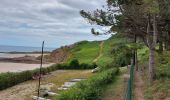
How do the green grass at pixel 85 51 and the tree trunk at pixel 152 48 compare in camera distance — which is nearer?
the tree trunk at pixel 152 48

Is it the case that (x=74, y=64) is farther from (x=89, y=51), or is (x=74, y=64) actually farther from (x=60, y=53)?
(x=60, y=53)

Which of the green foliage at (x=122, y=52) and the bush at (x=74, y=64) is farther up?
the green foliage at (x=122, y=52)

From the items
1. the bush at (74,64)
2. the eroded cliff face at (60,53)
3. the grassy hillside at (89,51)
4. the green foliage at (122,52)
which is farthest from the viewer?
the eroded cliff face at (60,53)

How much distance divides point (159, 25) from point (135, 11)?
2.15 metres

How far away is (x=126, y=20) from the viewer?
2788 centimetres

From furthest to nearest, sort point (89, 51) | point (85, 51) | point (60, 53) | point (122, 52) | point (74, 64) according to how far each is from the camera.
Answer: point (60, 53) < point (89, 51) < point (85, 51) < point (74, 64) < point (122, 52)

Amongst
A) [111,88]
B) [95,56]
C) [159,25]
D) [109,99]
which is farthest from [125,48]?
[95,56]

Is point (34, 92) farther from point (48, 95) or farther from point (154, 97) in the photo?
point (154, 97)

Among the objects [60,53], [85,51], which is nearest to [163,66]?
[85,51]

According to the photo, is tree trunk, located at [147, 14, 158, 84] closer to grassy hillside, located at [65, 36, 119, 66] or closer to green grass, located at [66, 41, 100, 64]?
green grass, located at [66, 41, 100, 64]

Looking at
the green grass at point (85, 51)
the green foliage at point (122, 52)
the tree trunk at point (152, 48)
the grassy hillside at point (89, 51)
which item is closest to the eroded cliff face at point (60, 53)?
the grassy hillside at point (89, 51)

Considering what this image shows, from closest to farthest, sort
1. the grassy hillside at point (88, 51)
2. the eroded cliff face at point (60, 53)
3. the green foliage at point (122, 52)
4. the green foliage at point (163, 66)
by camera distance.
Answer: the green foliage at point (163, 66) < the green foliage at point (122, 52) < the grassy hillside at point (88, 51) < the eroded cliff face at point (60, 53)

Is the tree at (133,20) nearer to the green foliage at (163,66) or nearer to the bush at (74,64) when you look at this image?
the green foliage at (163,66)

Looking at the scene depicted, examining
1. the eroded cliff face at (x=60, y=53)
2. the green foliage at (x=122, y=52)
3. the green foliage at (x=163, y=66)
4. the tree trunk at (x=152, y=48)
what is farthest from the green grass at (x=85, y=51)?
the tree trunk at (x=152, y=48)
